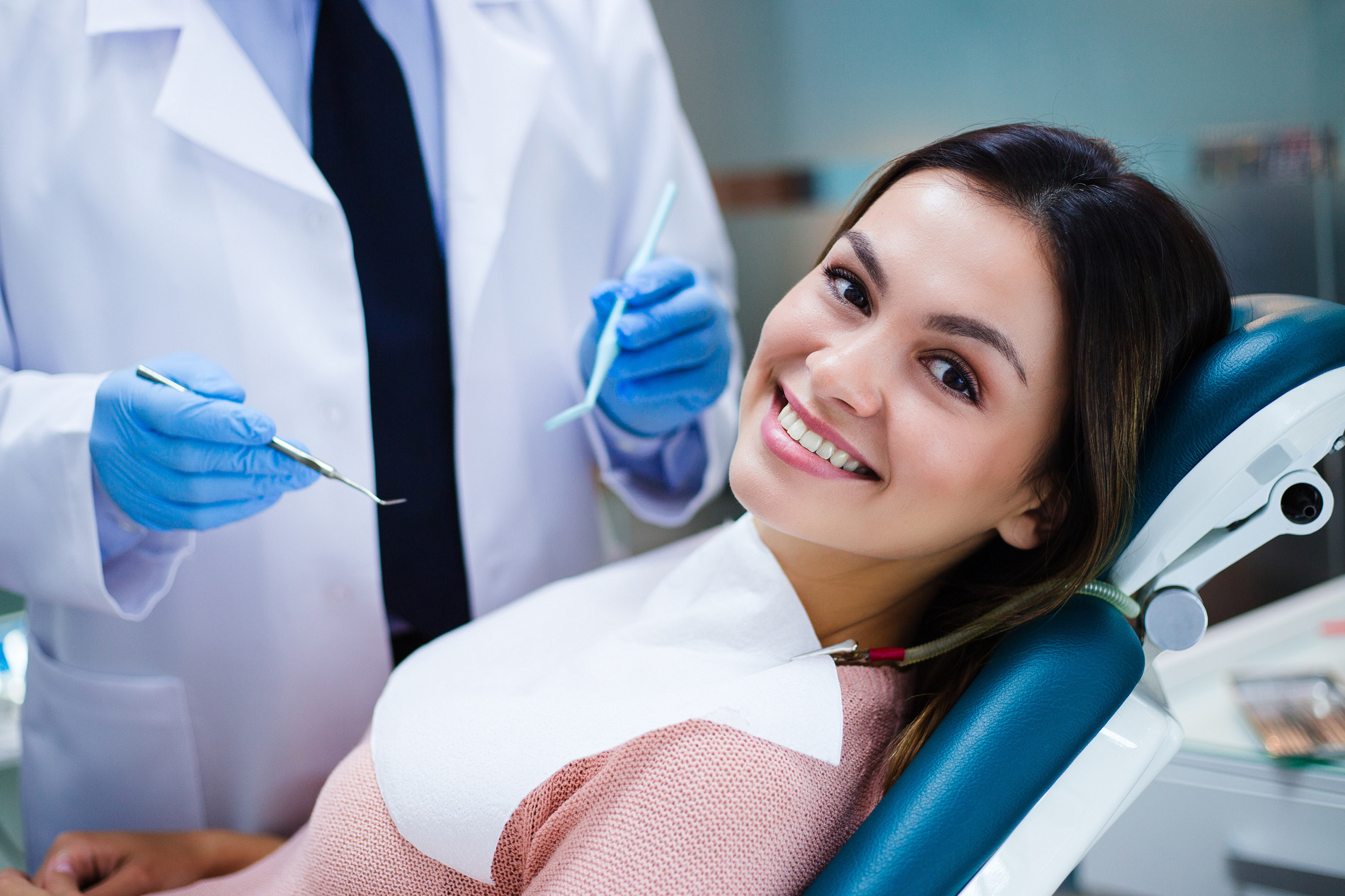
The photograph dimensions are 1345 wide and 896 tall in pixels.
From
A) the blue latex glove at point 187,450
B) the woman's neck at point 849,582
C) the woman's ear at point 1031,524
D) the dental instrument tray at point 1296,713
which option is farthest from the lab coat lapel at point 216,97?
the dental instrument tray at point 1296,713

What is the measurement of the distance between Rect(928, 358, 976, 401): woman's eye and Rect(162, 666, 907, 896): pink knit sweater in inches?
12.7

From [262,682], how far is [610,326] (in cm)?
69

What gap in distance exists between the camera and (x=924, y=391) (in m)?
0.93

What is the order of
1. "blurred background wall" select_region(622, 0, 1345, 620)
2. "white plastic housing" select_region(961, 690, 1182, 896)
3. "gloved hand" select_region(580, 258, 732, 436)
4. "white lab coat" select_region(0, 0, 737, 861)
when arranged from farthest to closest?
1. "blurred background wall" select_region(622, 0, 1345, 620)
2. "gloved hand" select_region(580, 258, 732, 436)
3. "white lab coat" select_region(0, 0, 737, 861)
4. "white plastic housing" select_region(961, 690, 1182, 896)

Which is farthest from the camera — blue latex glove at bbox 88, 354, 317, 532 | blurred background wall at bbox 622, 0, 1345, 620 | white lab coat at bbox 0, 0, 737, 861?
blurred background wall at bbox 622, 0, 1345, 620

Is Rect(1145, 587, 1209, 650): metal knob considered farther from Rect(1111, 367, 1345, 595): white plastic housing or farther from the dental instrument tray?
the dental instrument tray

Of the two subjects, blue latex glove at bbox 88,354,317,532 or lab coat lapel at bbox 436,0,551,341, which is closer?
blue latex glove at bbox 88,354,317,532

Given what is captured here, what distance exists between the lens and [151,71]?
1168 mm

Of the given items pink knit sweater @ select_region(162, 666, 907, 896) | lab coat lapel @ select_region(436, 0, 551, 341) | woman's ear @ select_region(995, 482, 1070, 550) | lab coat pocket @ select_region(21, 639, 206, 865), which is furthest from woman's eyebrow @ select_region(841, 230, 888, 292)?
lab coat pocket @ select_region(21, 639, 206, 865)

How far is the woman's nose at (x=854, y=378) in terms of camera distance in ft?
3.03

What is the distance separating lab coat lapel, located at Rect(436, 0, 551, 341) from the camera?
129cm

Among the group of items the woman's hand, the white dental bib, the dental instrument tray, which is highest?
the white dental bib

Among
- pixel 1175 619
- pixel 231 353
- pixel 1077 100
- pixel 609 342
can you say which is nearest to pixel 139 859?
pixel 231 353

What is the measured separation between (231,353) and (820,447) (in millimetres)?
785
